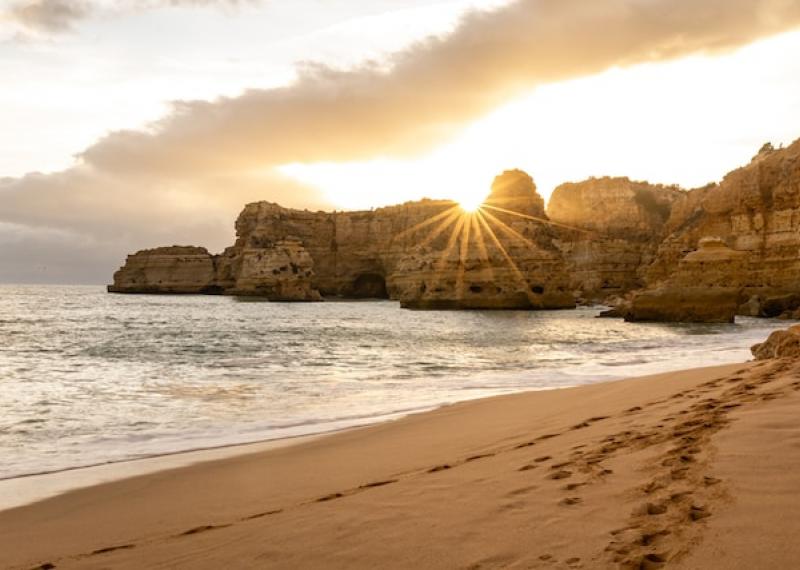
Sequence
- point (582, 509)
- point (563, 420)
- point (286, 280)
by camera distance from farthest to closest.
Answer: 1. point (286, 280)
2. point (563, 420)
3. point (582, 509)

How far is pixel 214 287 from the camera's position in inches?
4594

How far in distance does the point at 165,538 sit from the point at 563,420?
176 inches

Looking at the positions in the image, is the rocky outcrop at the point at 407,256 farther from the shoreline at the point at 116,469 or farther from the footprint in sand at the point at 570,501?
the footprint in sand at the point at 570,501

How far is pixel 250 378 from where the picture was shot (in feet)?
46.9

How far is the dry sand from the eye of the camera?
2.98 m

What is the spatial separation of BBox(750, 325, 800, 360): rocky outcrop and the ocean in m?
2.68

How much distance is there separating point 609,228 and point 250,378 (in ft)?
336

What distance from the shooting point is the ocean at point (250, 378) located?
8281mm

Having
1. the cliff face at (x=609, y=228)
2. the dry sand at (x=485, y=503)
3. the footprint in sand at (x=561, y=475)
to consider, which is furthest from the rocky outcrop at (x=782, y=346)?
the cliff face at (x=609, y=228)

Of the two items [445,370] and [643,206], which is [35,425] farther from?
[643,206]

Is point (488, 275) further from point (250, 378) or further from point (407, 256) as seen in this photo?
point (250, 378)

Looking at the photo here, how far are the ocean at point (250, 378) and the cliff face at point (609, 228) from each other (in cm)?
5019

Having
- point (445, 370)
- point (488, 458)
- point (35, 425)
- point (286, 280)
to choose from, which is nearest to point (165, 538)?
point (488, 458)

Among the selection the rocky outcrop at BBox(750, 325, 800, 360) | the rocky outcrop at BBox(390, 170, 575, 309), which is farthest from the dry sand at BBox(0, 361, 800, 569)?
the rocky outcrop at BBox(390, 170, 575, 309)
